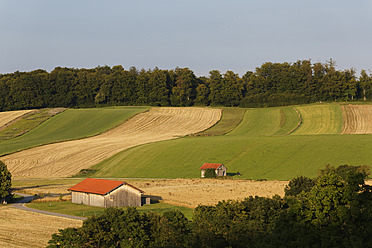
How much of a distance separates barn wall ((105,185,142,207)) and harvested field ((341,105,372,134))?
66.6 meters

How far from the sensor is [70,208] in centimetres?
5494

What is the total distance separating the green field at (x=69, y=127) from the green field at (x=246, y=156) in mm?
27042

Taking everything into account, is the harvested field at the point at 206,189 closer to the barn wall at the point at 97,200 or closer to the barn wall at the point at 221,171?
the barn wall at the point at 221,171

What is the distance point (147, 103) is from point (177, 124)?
2093 inches

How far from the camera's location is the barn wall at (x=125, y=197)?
56.8m

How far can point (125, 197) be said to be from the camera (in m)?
57.0

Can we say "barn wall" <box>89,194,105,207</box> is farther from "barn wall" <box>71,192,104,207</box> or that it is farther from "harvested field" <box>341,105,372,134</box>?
"harvested field" <box>341,105,372,134</box>

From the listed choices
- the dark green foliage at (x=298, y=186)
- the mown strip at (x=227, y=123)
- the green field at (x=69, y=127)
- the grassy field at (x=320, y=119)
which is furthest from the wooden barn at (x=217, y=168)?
the green field at (x=69, y=127)

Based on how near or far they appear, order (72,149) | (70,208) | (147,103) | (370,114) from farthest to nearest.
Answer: (147,103)
(370,114)
(72,149)
(70,208)

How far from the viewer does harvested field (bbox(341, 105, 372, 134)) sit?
10889 centimetres

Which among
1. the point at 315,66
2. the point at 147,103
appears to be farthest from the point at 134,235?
the point at 315,66

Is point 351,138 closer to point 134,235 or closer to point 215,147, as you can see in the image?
point 215,147

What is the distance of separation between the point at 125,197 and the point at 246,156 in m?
32.9

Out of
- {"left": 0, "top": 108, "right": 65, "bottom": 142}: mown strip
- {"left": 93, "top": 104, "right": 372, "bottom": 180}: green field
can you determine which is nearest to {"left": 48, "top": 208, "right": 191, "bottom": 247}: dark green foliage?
{"left": 93, "top": 104, "right": 372, "bottom": 180}: green field
